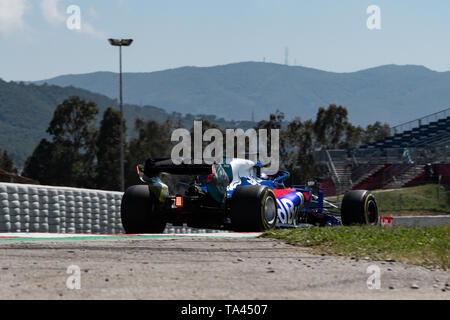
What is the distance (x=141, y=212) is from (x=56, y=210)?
A: 4340 mm

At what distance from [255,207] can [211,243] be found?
2.02 m

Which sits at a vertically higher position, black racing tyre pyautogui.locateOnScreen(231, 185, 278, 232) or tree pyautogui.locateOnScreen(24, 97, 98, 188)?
tree pyautogui.locateOnScreen(24, 97, 98, 188)

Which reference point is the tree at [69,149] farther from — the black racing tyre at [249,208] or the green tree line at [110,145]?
the black racing tyre at [249,208]

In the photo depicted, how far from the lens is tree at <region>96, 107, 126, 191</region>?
6419 cm

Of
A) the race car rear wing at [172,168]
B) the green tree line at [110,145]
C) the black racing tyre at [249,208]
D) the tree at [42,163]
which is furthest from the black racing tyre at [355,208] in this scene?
the tree at [42,163]

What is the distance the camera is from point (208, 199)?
13.7m

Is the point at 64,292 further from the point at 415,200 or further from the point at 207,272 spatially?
the point at 415,200

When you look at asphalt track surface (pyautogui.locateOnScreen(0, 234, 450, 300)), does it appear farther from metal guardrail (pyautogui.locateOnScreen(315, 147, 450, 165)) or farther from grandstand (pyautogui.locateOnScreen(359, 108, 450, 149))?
grandstand (pyautogui.locateOnScreen(359, 108, 450, 149))

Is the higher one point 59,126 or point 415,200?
point 59,126

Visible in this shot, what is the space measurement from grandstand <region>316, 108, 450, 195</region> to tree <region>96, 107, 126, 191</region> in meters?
18.8

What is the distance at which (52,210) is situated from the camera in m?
17.7

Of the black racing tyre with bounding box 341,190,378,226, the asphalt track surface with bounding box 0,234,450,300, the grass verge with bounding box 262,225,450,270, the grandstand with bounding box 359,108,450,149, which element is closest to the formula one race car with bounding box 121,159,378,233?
the grass verge with bounding box 262,225,450,270
